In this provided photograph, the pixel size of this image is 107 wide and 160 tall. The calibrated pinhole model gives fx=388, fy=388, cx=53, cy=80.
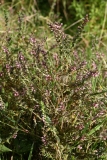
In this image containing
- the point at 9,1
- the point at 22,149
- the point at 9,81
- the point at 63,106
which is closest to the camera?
the point at 63,106

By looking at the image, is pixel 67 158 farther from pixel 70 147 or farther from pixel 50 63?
pixel 50 63

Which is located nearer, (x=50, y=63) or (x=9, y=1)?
(x=50, y=63)

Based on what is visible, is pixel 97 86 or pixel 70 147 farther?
pixel 97 86

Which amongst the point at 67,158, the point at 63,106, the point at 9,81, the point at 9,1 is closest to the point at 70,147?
the point at 67,158

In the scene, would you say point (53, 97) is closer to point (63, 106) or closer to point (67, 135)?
point (63, 106)

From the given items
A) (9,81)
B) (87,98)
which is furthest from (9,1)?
(87,98)

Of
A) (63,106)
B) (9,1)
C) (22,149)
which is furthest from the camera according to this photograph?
(9,1)

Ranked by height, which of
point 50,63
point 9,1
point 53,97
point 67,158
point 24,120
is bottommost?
point 67,158

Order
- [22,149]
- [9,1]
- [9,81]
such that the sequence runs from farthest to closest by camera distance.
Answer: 1. [9,1]
2. [9,81]
3. [22,149]

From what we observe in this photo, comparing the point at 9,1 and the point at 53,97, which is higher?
the point at 9,1
